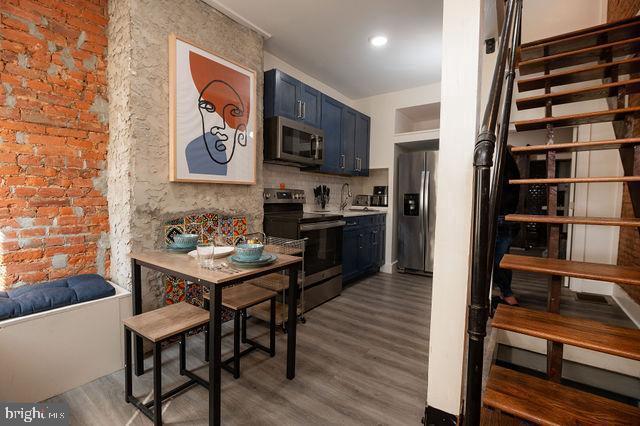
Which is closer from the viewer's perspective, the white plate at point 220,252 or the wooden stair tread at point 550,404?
the wooden stair tread at point 550,404

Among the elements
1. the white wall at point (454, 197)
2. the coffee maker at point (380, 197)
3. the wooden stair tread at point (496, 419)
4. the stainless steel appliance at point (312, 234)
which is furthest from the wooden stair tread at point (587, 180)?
the coffee maker at point (380, 197)

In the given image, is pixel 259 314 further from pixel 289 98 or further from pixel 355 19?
pixel 355 19

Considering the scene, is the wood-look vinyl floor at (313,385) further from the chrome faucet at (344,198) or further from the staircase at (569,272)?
the chrome faucet at (344,198)

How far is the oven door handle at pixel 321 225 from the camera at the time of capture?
294 centimetres

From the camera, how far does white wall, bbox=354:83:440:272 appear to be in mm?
4484

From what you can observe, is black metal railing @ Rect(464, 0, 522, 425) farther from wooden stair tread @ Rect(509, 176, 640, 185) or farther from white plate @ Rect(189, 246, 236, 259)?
white plate @ Rect(189, 246, 236, 259)

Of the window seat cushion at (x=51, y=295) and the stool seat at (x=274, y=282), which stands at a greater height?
the window seat cushion at (x=51, y=295)

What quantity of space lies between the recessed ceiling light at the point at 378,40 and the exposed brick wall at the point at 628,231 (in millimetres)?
2085

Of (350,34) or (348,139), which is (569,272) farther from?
(348,139)

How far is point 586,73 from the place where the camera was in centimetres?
187

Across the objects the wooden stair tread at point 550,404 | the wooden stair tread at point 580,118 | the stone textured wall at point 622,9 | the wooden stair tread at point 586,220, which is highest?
the stone textured wall at point 622,9

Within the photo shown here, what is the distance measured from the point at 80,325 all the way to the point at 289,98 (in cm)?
268

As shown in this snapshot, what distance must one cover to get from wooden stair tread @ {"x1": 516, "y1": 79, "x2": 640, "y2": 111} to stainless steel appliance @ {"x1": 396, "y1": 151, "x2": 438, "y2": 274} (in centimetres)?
229

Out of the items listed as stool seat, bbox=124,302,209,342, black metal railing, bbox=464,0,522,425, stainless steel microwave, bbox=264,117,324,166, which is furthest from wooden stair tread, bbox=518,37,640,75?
stool seat, bbox=124,302,209,342
